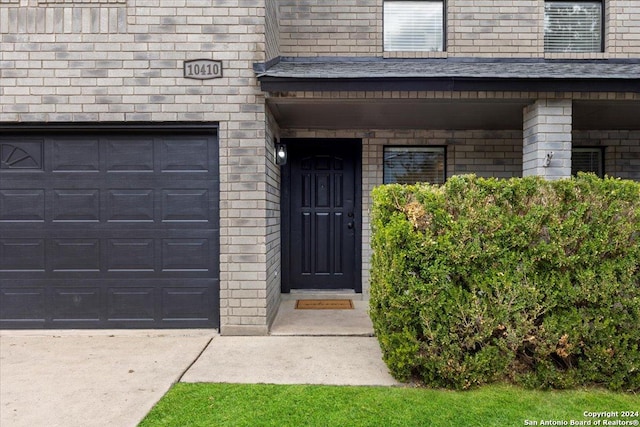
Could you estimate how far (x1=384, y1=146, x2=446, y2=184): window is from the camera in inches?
248

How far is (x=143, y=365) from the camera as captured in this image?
372cm

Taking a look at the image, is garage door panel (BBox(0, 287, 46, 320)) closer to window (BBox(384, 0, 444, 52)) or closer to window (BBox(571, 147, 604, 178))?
window (BBox(384, 0, 444, 52))

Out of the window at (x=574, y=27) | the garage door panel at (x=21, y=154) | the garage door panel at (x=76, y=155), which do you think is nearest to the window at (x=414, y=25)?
the window at (x=574, y=27)

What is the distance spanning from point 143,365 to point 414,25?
18.6 feet

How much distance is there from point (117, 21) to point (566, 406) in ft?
18.0

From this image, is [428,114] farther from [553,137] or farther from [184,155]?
[184,155]

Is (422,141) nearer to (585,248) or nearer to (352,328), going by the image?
(352,328)

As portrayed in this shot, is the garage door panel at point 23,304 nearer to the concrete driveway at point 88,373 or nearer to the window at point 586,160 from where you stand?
the concrete driveway at point 88,373

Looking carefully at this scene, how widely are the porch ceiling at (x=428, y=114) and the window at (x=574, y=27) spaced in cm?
126

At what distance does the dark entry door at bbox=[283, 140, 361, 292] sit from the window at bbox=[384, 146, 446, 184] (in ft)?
1.80

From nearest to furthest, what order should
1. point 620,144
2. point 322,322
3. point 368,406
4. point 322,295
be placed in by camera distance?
point 368,406 < point 322,322 < point 620,144 < point 322,295

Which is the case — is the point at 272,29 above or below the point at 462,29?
below

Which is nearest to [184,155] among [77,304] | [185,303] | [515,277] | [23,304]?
[185,303]

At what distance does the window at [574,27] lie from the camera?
615 centimetres
